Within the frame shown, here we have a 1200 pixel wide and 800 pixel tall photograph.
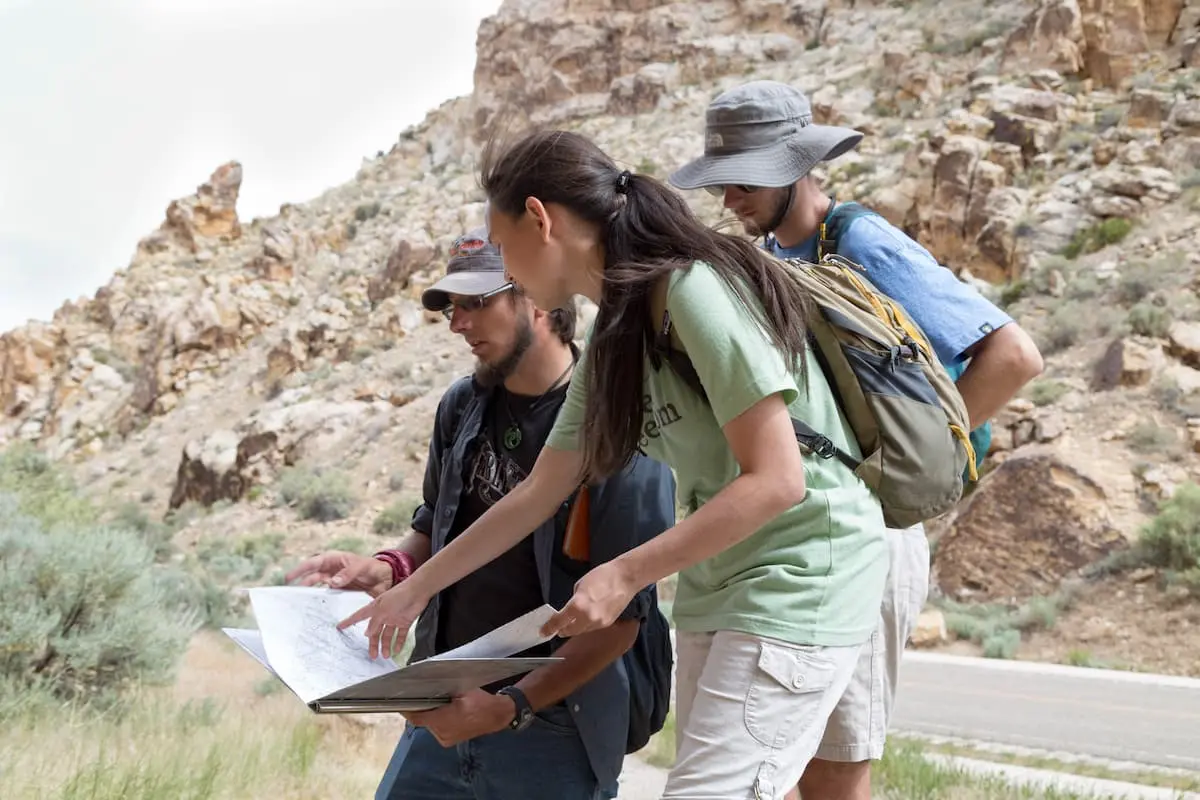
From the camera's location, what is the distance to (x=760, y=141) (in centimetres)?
259

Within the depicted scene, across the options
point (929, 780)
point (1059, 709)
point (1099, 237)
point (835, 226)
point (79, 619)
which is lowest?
point (1099, 237)

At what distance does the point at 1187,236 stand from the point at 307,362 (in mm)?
21234

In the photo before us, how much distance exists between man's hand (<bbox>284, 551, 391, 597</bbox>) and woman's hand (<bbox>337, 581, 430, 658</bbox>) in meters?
0.30

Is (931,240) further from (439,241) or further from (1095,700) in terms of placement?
(439,241)

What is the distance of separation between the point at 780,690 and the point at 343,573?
1157 millimetres

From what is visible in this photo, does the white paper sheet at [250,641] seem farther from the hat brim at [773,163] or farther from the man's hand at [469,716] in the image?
the hat brim at [773,163]

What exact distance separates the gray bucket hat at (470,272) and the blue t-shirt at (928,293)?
31.3 inches

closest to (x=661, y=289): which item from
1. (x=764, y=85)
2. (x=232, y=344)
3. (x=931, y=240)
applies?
(x=764, y=85)

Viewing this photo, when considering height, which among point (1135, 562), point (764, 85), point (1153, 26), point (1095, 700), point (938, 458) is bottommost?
point (1135, 562)

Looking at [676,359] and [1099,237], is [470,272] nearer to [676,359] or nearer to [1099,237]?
[676,359]

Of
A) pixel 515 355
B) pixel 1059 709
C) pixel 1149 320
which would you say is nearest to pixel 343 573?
pixel 515 355

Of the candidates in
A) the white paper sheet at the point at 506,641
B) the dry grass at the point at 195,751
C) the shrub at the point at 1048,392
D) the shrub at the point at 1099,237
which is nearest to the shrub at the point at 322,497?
the shrub at the point at 1048,392

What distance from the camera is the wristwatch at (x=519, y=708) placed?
223 centimetres

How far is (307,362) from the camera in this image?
101 feet
